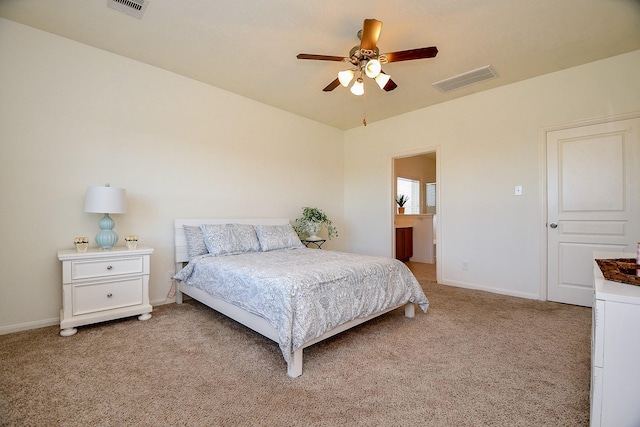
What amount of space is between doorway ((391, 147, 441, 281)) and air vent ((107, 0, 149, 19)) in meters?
3.67

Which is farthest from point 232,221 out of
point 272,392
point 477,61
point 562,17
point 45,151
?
point 562,17

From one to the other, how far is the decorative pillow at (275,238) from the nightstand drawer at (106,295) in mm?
1322

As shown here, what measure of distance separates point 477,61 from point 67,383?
428 centimetres

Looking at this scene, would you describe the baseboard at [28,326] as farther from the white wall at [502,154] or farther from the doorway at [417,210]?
the white wall at [502,154]

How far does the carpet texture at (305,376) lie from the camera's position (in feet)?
4.75

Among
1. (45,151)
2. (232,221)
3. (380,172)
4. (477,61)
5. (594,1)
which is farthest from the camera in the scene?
(380,172)

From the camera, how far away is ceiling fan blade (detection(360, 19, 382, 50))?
197cm

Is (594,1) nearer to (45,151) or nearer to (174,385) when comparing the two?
(174,385)

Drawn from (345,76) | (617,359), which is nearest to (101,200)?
(345,76)

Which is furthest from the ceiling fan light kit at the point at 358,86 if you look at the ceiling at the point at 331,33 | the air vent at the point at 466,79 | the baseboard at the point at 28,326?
the baseboard at the point at 28,326

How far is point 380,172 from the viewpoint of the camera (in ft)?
16.2

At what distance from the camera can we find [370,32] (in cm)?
205

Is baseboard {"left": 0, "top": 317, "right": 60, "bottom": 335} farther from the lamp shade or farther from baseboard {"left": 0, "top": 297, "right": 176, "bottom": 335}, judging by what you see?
the lamp shade

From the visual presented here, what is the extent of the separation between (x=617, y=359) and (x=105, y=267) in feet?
10.8
